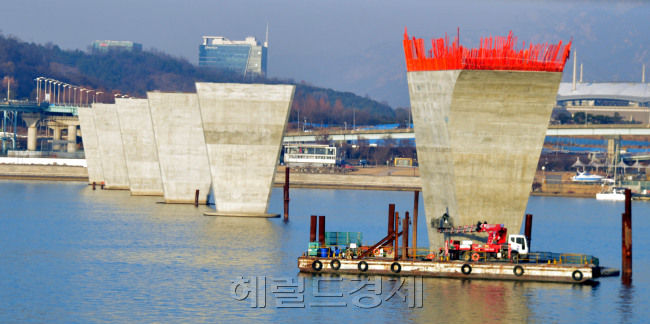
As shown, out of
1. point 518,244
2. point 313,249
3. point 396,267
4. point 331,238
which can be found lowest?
point 396,267

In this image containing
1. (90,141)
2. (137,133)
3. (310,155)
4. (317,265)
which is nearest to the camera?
(317,265)

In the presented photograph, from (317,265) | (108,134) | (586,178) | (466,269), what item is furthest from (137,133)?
(586,178)

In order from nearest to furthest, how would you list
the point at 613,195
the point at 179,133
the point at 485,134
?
the point at 485,134, the point at 179,133, the point at 613,195

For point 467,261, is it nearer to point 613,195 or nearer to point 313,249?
point 313,249

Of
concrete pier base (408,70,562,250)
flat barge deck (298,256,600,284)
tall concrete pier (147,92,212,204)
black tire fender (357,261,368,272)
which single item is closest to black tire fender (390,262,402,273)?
flat barge deck (298,256,600,284)

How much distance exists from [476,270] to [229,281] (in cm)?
1169

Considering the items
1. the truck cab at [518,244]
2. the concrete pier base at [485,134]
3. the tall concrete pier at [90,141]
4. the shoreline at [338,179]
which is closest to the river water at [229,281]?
the truck cab at [518,244]

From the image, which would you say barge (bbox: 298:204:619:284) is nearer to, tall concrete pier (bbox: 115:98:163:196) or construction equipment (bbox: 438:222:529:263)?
construction equipment (bbox: 438:222:529:263)

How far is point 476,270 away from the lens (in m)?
50.5

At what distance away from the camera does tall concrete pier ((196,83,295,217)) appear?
78250 millimetres

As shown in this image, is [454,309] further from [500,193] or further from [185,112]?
[185,112]

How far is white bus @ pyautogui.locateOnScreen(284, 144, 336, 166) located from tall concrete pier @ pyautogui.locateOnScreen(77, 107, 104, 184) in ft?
192

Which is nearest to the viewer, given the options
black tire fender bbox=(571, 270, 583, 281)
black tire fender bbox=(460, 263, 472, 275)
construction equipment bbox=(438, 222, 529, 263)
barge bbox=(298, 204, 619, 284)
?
black tire fender bbox=(571, 270, 583, 281)

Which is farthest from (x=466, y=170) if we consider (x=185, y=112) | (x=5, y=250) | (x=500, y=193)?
(x=185, y=112)
